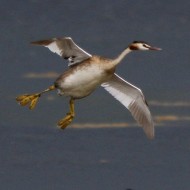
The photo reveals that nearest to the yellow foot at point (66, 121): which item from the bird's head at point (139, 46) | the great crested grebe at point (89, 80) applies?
A: the great crested grebe at point (89, 80)

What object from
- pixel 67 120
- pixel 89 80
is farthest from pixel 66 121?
pixel 89 80

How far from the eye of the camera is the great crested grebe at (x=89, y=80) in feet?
96.2

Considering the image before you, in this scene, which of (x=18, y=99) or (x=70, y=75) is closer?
(x=70, y=75)

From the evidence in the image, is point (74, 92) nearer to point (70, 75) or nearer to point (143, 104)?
point (70, 75)

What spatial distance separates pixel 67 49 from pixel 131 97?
238 centimetres

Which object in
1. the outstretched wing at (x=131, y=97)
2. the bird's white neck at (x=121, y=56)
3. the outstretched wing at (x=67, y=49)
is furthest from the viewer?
the outstretched wing at (x=131, y=97)

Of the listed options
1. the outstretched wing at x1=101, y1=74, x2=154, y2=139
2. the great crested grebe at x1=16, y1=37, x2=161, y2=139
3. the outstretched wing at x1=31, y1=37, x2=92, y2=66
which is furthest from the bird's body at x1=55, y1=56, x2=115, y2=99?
the outstretched wing at x1=101, y1=74, x2=154, y2=139

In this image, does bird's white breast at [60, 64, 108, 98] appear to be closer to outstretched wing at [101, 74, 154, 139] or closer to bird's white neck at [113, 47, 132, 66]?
bird's white neck at [113, 47, 132, 66]

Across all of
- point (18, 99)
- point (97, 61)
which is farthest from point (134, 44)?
point (18, 99)

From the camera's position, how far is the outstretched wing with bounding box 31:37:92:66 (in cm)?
2984

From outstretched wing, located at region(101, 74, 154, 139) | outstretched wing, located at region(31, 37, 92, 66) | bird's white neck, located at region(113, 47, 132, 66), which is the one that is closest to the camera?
bird's white neck, located at region(113, 47, 132, 66)

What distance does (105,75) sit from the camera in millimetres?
29422

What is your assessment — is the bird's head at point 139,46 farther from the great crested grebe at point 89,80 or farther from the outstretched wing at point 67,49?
the outstretched wing at point 67,49

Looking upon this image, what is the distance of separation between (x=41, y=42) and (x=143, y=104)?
3.57 meters
